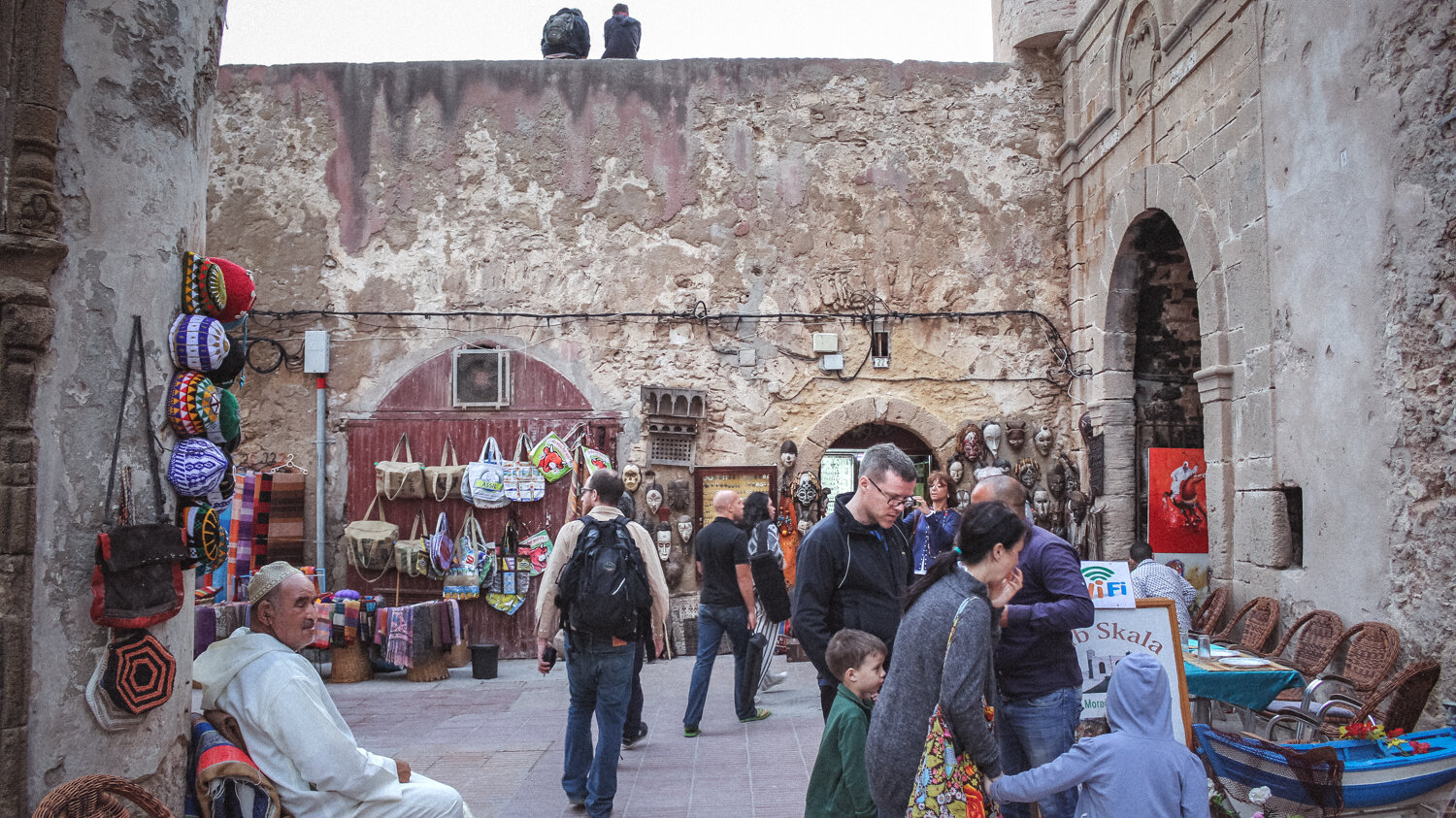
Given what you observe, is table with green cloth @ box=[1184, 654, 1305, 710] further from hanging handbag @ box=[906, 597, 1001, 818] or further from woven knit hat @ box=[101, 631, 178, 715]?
woven knit hat @ box=[101, 631, 178, 715]

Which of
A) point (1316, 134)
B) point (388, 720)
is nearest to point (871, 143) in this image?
point (1316, 134)

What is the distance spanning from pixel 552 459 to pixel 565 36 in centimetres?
448

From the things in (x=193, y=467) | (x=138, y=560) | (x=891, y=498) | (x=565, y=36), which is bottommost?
(x=138, y=560)

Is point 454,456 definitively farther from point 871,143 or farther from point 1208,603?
point 1208,603

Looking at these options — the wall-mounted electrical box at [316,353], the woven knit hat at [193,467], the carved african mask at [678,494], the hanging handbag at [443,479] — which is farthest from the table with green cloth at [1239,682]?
the wall-mounted electrical box at [316,353]

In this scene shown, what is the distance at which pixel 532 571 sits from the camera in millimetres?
9008

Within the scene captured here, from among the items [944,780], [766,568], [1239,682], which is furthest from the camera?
[766,568]

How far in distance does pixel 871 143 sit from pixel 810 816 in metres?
7.77

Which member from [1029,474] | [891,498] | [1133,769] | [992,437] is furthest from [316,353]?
[1133,769]

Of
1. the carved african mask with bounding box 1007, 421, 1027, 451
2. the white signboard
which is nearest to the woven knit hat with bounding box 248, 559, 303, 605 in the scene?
the white signboard

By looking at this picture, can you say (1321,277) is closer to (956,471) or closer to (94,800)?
(956,471)

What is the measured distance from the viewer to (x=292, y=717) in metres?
2.65

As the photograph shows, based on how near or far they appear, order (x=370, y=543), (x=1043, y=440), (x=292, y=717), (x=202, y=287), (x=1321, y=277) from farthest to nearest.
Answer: (x=1043, y=440)
(x=370, y=543)
(x=1321, y=277)
(x=202, y=287)
(x=292, y=717)

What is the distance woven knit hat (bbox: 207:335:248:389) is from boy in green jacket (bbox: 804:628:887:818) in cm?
204
